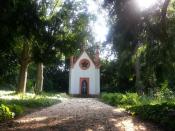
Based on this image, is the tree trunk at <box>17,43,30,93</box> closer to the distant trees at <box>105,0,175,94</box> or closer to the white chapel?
the distant trees at <box>105,0,175,94</box>

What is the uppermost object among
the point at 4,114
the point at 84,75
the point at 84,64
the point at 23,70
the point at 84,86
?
the point at 84,64

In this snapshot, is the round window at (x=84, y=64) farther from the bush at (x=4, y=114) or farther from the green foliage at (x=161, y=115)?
the bush at (x=4, y=114)

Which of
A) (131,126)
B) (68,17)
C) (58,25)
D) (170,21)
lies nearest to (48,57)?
(58,25)

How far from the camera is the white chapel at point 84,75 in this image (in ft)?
157

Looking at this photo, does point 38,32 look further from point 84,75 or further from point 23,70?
point 84,75

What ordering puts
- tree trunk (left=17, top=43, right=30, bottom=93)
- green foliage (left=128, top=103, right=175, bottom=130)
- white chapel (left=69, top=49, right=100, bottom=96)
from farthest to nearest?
white chapel (left=69, top=49, right=100, bottom=96) < tree trunk (left=17, top=43, right=30, bottom=93) < green foliage (left=128, top=103, right=175, bottom=130)

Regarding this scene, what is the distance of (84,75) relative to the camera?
48.6 m

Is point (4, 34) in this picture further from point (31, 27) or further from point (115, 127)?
point (115, 127)

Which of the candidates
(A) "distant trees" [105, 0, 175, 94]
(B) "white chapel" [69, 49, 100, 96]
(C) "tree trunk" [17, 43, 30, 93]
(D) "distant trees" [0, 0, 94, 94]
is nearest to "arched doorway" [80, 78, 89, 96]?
(B) "white chapel" [69, 49, 100, 96]

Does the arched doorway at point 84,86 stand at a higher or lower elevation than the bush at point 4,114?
higher

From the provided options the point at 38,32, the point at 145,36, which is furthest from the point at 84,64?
the point at 38,32

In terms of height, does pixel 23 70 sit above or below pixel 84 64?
below

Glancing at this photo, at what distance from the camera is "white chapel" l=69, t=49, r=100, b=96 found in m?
47.9

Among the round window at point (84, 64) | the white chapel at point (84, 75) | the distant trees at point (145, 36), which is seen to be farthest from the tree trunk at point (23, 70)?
the round window at point (84, 64)
